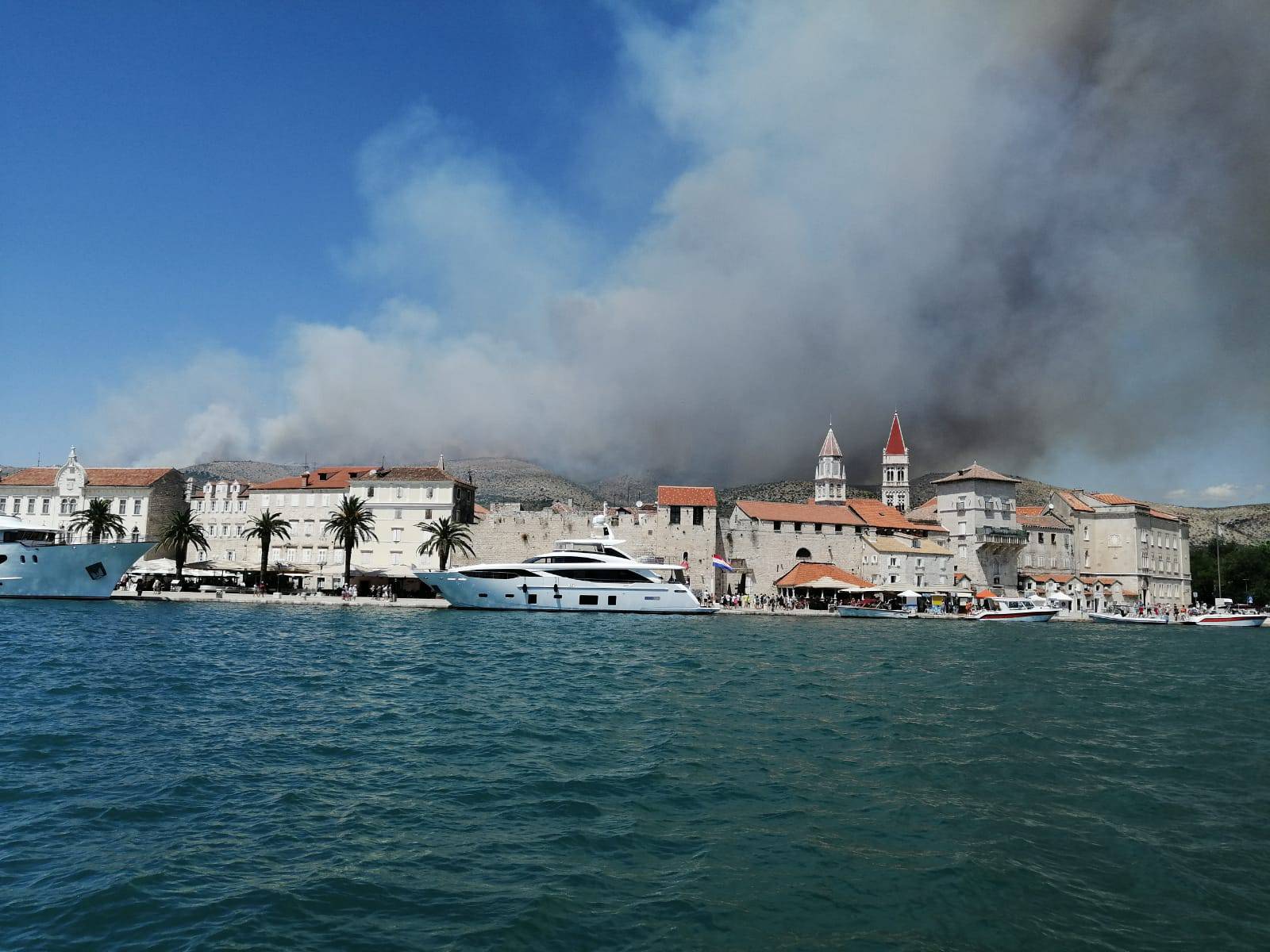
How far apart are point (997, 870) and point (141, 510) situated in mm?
71664

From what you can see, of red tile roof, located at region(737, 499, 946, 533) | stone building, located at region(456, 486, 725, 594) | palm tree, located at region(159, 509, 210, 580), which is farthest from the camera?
red tile roof, located at region(737, 499, 946, 533)

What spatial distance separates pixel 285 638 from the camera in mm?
28438

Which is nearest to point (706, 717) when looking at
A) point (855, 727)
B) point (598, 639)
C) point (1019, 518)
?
point (855, 727)

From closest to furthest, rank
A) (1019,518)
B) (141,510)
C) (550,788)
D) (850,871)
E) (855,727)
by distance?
(850,871) → (550,788) → (855,727) → (141,510) → (1019,518)

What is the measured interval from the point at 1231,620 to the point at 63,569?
258 ft

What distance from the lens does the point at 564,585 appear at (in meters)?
46.4

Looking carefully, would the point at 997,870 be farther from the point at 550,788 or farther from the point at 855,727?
the point at 855,727

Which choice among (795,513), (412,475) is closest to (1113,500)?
(795,513)

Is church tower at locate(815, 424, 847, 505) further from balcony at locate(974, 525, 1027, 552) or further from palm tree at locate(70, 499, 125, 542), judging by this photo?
palm tree at locate(70, 499, 125, 542)

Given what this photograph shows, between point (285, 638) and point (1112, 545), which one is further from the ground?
point (1112, 545)

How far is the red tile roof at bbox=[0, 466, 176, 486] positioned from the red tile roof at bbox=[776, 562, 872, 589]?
5177 centimetres

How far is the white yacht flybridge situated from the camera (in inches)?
1829

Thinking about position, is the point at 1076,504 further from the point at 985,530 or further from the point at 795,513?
the point at 795,513

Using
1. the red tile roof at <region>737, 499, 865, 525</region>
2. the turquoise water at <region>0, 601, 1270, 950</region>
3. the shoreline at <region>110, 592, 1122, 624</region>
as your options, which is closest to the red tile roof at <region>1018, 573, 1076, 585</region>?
the red tile roof at <region>737, 499, 865, 525</region>
